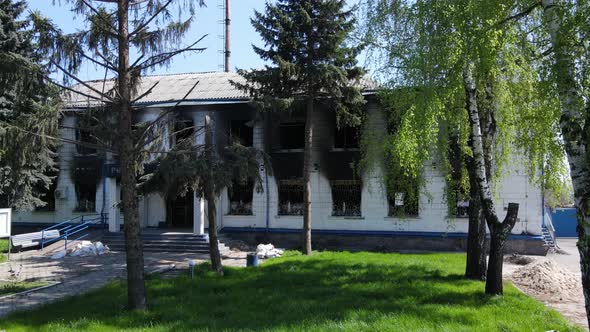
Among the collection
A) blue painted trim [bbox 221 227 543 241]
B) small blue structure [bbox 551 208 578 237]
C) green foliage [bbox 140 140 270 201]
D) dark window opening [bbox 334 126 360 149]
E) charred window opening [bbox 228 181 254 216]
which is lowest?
small blue structure [bbox 551 208 578 237]

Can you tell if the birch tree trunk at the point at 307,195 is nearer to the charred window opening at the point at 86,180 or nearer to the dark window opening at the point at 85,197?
the charred window opening at the point at 86,180

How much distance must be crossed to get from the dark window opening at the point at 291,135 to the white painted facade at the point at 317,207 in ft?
3.03

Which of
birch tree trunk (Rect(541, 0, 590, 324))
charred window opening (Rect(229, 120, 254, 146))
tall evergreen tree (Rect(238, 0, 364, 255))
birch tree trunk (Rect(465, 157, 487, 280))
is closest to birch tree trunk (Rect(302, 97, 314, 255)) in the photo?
tall evergreen tree (Rect(238, 0, 364, 255))

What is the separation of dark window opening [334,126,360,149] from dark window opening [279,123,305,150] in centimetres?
160

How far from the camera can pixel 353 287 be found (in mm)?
10680

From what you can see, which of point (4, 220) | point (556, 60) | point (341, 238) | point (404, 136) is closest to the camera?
point (556, 60)

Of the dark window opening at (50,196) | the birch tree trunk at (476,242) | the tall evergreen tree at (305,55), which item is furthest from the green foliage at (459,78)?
the dark window opening at (50,196)

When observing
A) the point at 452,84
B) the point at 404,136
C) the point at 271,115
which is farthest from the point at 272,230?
the point at 452,84

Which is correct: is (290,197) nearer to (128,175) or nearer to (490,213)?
(490,213)

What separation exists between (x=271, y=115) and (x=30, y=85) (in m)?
13.3

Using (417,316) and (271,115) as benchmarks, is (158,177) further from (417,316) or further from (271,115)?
(271,115)

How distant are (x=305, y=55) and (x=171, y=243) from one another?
30.5 ft

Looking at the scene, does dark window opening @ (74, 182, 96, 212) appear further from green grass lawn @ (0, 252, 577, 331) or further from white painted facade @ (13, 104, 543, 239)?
green grass lawn @ (0, 252, 577, 331)

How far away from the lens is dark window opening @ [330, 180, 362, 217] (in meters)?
21.2
